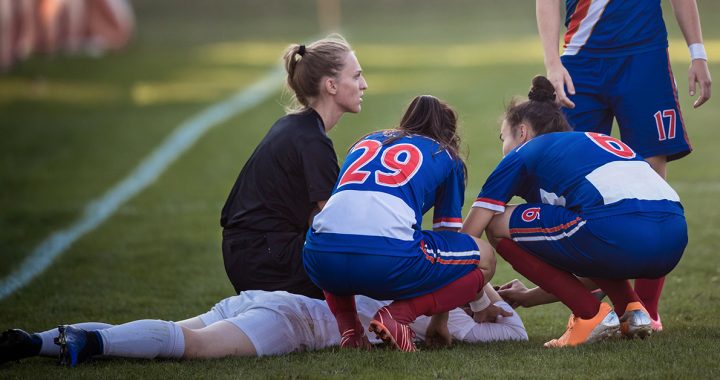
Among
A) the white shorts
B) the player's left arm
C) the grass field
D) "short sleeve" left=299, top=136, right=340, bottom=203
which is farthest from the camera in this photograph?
the player's left arm

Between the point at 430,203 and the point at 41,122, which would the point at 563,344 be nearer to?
the point at 430,203

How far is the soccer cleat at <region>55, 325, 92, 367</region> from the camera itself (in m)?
4.41

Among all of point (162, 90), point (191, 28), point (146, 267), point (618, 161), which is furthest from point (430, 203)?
point (191, 28)

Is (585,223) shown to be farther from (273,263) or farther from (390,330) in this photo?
(273,263)

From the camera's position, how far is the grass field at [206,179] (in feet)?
14.6

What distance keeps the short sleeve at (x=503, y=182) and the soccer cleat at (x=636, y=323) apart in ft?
2.27

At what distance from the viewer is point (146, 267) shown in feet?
23.6

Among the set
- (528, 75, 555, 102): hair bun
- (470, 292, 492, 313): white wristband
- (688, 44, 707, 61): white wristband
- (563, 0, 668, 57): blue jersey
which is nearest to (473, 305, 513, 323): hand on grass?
(470, 292, 492, 313): white wristband

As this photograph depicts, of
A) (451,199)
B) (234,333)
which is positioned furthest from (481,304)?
(234,333)

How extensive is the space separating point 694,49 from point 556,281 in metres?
1.51

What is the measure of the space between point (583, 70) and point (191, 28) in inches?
947

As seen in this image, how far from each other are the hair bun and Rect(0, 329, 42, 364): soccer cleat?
2.36m

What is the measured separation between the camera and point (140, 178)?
35.2 feet

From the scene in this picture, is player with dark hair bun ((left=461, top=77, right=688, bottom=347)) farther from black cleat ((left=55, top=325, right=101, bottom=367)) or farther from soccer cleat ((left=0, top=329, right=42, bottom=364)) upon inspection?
soccer cleat ((left=0, top=329, right=42, bottom=364))
